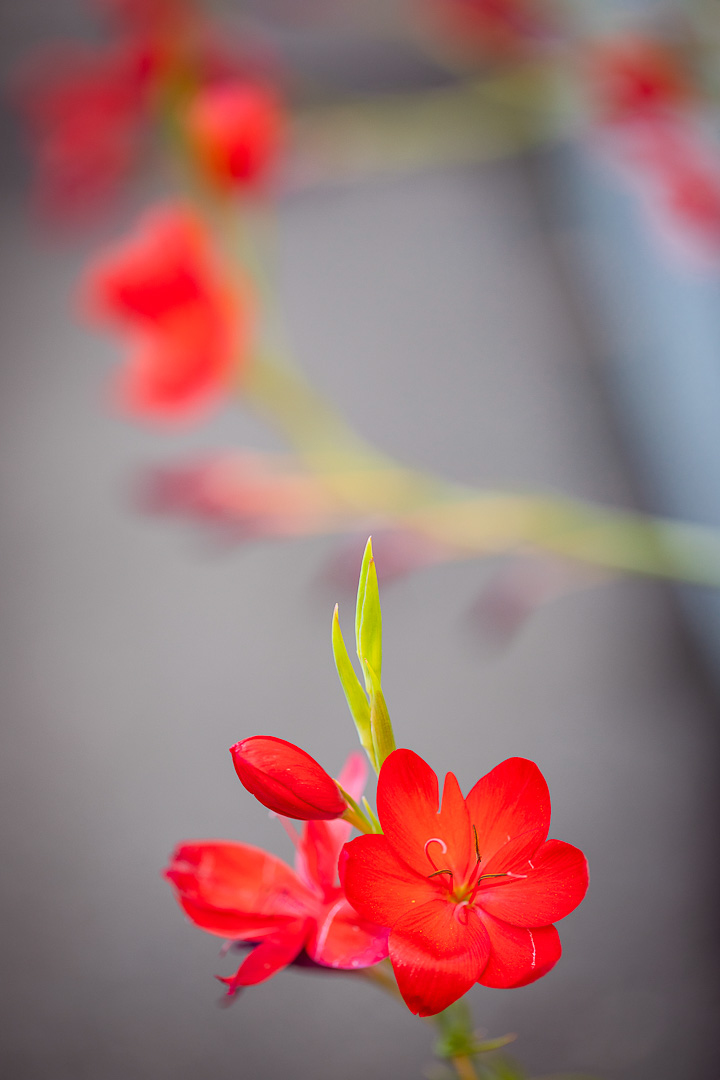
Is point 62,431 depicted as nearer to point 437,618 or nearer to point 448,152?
point 437,618

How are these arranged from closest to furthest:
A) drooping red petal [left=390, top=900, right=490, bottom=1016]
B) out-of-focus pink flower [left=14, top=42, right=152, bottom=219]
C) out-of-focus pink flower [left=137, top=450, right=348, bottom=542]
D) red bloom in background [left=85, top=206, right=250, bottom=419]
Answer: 1. drooping red petal [left=390, top=900, right=490, bottom=1016]
2. red bloom in background [left=85, top=206, right=250, bottom=419]
3. out-of-focus pink flower [left=14, top=42, right=152, bottom=219]
4. out-of-focus pink flower [left=137, top=450, right=348, bottom=542]

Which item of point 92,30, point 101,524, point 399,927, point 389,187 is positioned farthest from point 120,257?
point 92,30

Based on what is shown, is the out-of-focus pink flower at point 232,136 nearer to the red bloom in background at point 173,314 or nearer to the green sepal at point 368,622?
the red bloom in background at point 173,314

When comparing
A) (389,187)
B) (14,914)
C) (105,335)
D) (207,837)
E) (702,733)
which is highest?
(389,187)

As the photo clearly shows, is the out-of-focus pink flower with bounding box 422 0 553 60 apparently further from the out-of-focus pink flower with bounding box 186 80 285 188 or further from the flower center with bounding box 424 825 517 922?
the flower center with bounding box 424 825 517 922

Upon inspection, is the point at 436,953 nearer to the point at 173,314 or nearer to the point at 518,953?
the point at 518,953

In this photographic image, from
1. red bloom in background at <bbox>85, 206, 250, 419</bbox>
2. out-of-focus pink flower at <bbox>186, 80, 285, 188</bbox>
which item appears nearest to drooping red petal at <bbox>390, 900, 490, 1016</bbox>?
red bloom in background at <bbox>85, 206, 250, 419</bbox>
